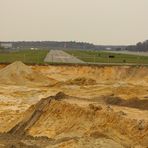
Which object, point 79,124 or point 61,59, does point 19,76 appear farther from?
point 61,59

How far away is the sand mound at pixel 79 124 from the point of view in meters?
13.0

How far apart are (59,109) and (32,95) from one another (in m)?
8.85

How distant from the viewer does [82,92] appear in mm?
25734

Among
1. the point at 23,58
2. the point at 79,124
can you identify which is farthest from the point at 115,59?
the point at 79,124

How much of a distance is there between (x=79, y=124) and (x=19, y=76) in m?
18.7

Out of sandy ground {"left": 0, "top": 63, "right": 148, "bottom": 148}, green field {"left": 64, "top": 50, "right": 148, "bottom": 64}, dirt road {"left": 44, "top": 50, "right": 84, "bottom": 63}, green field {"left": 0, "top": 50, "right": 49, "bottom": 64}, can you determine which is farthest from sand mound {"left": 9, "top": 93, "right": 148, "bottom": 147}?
green field {"left": 64, "top": 50, "right": 148, "bottom": 64}

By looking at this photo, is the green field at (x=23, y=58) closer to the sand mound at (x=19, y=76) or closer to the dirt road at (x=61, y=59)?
the dirt road at (x=61, y=59)

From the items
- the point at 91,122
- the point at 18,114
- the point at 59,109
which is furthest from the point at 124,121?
the point at 18,114

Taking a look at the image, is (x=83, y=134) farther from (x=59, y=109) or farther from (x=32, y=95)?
(x=32, y=95)

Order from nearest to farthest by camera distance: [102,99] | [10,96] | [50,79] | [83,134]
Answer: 1. [83,134]
2. [102,99]
3. [10,96]
4. [50,79]

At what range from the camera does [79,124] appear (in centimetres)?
1467

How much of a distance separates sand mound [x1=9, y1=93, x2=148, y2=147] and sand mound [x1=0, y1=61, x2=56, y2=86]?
561 inches

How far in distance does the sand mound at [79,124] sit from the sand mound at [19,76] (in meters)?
14.3

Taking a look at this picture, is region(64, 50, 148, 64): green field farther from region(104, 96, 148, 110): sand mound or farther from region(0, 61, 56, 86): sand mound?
region(104, 96, 148, 110): sand mound
